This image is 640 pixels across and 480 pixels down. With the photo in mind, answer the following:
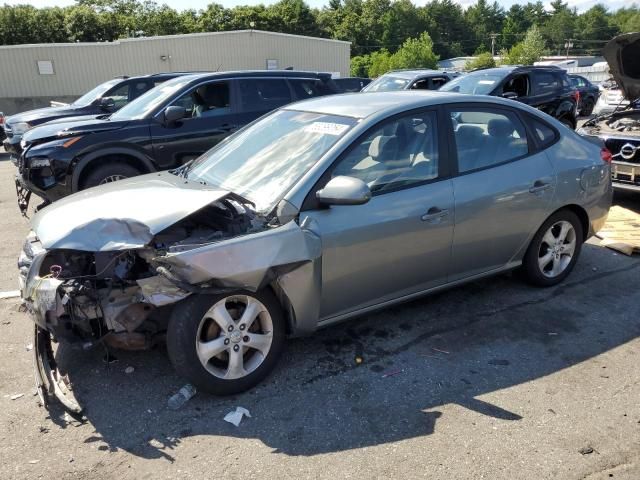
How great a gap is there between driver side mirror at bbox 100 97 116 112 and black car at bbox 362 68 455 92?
18.1ft

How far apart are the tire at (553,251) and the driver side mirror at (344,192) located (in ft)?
6.61

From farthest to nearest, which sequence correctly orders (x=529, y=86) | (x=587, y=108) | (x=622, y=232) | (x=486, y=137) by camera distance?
(x=587, y=108)
(x=529, y=86)
(x=622, y=232)
(x=486, y=137)

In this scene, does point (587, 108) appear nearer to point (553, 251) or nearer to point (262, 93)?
point (262, 93)

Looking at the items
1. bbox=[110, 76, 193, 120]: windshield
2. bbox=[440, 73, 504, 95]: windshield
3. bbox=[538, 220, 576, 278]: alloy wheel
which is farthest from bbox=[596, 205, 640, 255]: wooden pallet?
bbox=[110, 76, 193, 120]: windshield

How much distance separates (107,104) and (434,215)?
30.6 ft

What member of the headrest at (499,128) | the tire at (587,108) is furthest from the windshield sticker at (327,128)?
the tire at (587,108)

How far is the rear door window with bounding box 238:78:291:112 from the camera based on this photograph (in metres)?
7.81

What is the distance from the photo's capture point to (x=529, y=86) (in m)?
11.4

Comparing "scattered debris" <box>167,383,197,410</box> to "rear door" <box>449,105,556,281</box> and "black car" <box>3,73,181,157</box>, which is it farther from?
"black car" <box>3,73,181,157</box>

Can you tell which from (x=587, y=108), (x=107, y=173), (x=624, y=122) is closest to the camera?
(x=107, y=173)

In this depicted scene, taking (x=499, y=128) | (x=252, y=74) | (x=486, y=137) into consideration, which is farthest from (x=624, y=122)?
(x=252, y=74)

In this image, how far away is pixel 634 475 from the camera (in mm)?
2629

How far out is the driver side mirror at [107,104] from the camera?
36.2 ft

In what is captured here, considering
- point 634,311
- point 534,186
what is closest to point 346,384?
point 534,186
